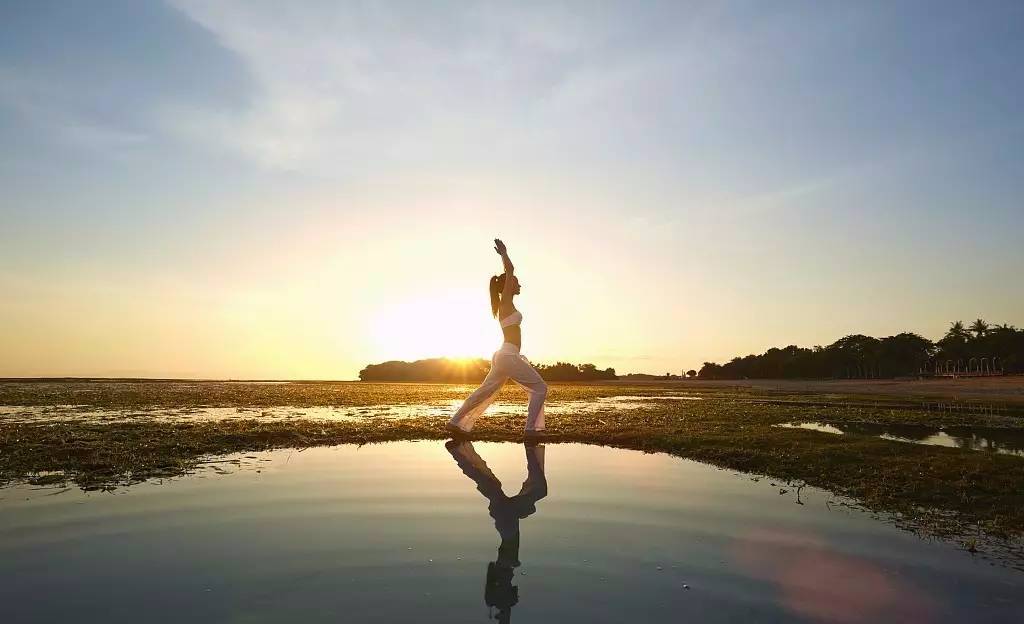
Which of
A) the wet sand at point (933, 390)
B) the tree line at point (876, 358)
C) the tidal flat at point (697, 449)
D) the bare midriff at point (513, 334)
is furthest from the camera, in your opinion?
the tree line at point (876, 358)

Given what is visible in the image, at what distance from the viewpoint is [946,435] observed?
16.0m

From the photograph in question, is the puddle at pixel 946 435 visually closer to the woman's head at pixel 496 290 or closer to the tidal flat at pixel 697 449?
the tidal flat at pixel 697 449

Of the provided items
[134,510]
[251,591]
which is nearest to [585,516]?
[251,591]

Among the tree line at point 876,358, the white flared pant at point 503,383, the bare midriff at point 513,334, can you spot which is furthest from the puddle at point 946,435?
the tree line at point 876,358

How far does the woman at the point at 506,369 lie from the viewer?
1445cm

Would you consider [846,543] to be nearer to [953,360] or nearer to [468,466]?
[468,466]

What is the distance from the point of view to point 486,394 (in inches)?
570

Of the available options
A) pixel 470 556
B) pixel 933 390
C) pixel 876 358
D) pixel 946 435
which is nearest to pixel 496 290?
pixel 470 556

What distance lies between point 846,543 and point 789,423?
1338 cm

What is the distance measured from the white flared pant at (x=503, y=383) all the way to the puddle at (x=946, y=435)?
25.7 feet

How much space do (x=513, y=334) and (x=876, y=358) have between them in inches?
5286

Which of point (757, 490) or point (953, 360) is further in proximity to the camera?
point (953, 360)

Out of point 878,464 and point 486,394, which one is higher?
point 486,394

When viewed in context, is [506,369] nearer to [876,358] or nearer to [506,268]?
[506,268]
